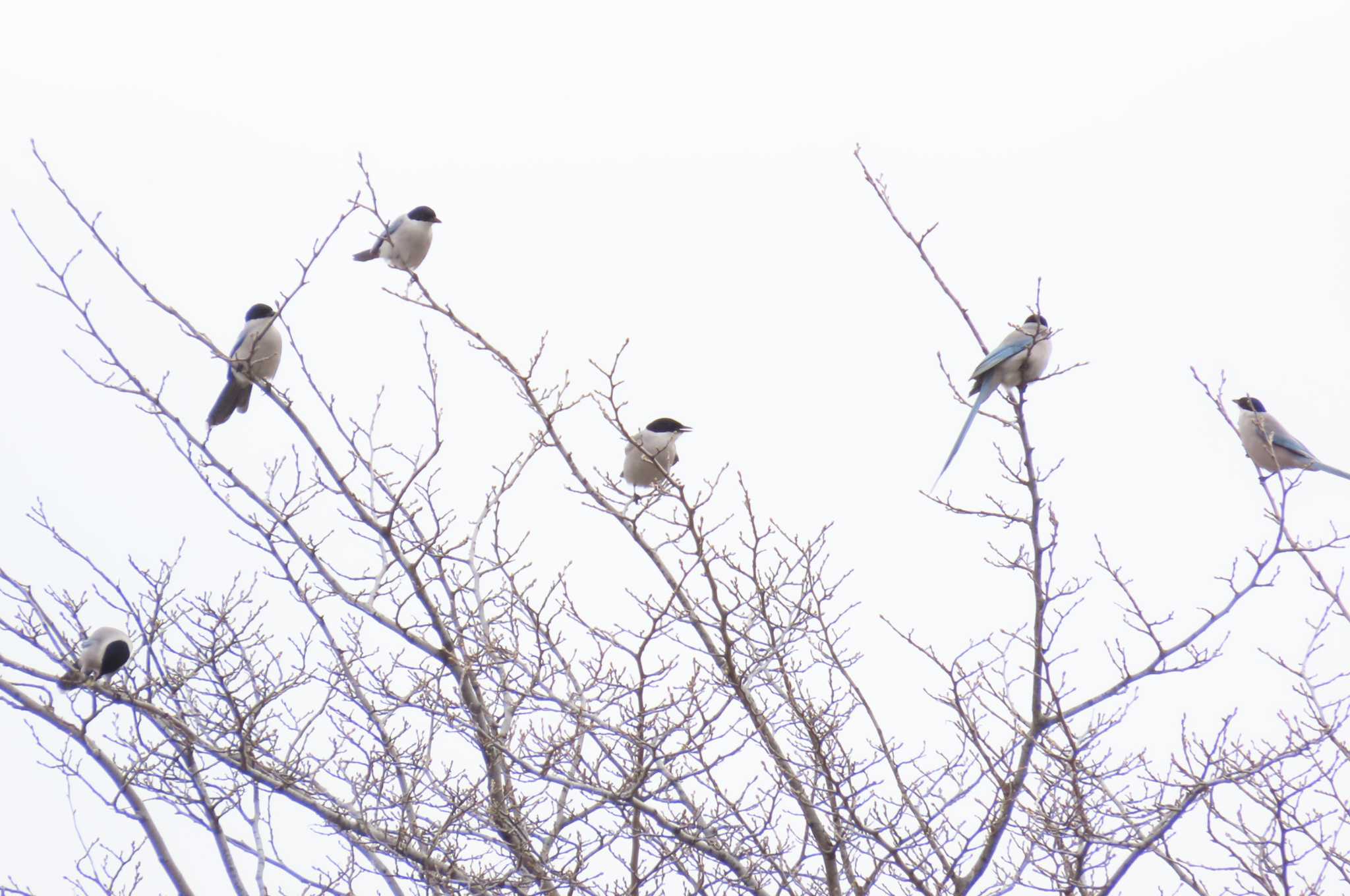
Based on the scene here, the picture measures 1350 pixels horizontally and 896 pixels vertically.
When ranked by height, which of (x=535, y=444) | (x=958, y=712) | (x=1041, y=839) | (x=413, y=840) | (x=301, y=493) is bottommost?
(x=413, y=840)

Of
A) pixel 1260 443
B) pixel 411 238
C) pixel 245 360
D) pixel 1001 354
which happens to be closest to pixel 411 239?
pixel 411 238

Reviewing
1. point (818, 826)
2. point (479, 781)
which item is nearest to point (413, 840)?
point (479, 781)

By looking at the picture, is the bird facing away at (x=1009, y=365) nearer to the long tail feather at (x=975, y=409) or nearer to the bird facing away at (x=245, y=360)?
the long tail feather at (x=975, y=409)

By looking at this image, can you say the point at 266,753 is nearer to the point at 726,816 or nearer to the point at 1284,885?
the point at 726,816

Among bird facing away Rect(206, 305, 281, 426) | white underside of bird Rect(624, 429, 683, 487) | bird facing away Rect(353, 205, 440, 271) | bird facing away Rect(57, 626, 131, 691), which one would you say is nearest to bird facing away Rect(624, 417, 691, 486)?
white underside of bird Rect(624, 429, 683, 487)

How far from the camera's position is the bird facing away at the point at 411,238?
828cm

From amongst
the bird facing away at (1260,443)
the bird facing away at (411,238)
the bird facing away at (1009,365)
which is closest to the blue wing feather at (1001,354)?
the bird facing away at (1009,365)

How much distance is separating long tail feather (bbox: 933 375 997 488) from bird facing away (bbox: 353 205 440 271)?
3631 mm

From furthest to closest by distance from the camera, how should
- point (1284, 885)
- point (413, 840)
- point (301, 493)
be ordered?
point (301, 493) → point (413, 840) → point (1284, 885)

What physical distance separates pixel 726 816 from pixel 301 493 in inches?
83.0

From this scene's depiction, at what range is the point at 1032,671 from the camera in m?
4.41

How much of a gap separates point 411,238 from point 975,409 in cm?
435

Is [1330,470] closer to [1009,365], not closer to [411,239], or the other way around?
[1009,365]

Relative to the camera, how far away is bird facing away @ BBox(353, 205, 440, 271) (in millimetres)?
8281
